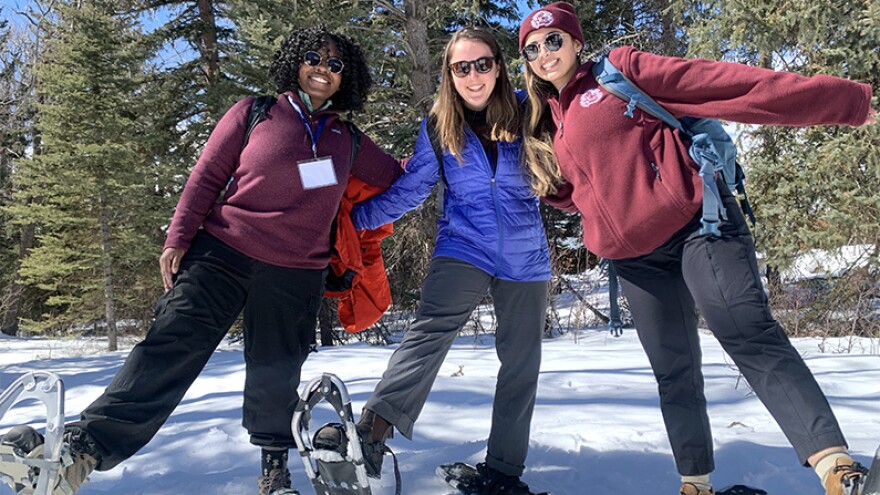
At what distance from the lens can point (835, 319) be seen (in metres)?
8.64

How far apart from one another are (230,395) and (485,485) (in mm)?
3005

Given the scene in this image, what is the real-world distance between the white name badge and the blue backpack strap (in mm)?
1099

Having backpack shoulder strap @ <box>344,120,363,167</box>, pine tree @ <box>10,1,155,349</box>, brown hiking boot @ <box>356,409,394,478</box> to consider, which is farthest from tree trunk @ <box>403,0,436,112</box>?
pine tree @ <box>10,1,155,349</box>

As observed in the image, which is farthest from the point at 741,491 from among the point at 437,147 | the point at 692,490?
the point at 437,147

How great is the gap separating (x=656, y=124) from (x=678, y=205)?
30 centimetres

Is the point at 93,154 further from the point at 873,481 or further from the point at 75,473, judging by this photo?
the point at 873,481

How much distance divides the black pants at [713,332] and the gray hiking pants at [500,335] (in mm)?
423

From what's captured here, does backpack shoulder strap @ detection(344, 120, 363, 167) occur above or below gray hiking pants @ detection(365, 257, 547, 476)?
above

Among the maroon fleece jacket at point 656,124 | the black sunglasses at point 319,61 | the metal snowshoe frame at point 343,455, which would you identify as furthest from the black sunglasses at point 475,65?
the metal snowshoe frame at point 343,455

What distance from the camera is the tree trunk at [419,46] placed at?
9328 mm

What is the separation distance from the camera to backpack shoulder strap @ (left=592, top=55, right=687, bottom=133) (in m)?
2.02

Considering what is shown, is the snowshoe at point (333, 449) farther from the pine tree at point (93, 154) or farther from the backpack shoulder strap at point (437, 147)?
the pine tree at point (93, 154)

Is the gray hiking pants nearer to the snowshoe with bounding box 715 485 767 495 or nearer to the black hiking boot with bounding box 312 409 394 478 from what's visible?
the black hiking boot with bounding box 312 409 394 478

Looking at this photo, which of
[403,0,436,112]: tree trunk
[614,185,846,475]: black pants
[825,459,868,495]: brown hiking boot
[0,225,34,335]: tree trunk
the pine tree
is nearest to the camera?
[825,459,868,495]: brown hiking boot
